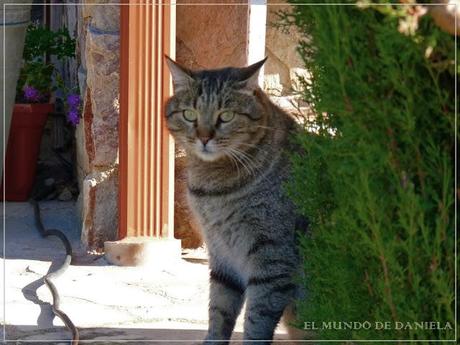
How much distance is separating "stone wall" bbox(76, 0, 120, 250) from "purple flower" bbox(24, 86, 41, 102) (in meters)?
1.21

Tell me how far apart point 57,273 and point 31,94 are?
201 centimetres

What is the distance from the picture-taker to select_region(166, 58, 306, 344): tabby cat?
3.61 m

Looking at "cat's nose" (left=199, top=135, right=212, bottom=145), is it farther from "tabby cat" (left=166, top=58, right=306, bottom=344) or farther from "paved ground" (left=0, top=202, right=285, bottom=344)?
"paved ground" (left=0, top=202, right=285, bottom=344)

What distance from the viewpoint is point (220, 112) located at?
3.70 meters

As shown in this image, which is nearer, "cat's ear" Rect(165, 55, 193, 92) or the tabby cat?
the tabby cat

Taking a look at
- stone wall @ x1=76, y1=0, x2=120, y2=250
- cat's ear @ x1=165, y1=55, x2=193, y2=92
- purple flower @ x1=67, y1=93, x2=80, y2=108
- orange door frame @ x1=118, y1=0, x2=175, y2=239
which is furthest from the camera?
purple flower @ x1=67, y1=93, x2=80, y2=108

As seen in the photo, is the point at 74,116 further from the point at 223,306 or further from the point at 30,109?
the point at 223,306

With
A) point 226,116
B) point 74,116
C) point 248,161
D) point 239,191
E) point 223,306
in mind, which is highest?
point 74,116

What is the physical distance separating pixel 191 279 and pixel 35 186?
2.12 meters

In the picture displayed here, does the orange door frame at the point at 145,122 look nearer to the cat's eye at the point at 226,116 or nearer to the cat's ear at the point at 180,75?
the cat's ear at the point at 180,75

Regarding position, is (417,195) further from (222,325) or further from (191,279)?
(191,279)

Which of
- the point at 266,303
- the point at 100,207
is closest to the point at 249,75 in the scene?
the point at 266,303

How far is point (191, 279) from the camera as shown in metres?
4.82

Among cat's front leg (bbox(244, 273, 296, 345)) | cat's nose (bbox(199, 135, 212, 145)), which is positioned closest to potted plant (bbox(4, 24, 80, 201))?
cat's nose (bbox(199, 135, 212, 145))
